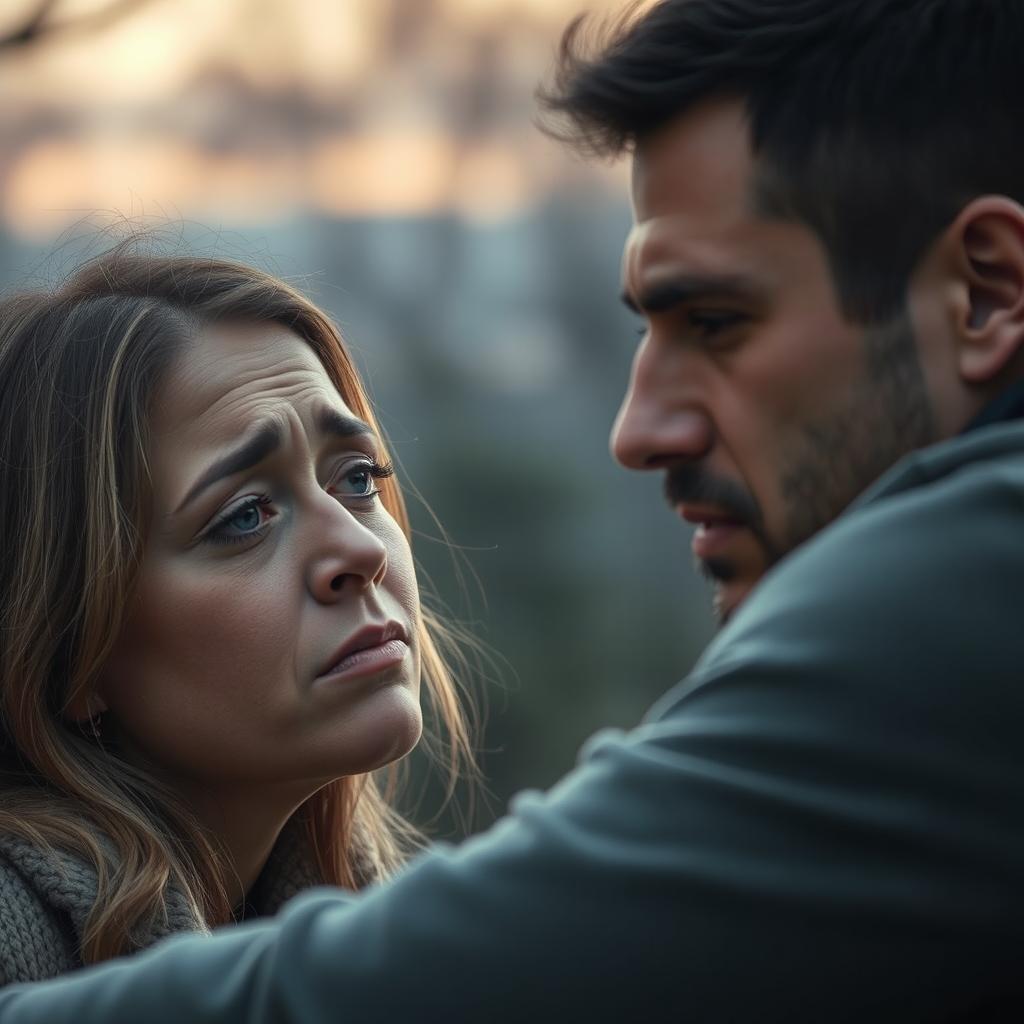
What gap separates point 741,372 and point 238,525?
107cm

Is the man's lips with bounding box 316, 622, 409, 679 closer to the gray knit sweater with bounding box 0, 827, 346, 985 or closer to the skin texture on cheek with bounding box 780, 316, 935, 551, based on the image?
the gray knit sweater with bounding box 0, 827, 346, 985

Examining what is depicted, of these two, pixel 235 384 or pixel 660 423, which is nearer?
pixel 660 423

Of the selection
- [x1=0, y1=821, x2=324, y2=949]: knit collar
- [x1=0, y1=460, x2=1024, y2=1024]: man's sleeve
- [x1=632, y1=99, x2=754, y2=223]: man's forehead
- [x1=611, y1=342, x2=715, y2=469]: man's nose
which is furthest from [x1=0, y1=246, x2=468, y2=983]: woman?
[x1=0, y1=460, x2=1024, y2=1024]: man's sleeve

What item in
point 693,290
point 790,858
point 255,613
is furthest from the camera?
point 255,613

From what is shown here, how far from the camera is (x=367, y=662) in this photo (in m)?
2.66

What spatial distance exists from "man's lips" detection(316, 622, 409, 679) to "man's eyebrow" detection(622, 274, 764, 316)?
0.84m

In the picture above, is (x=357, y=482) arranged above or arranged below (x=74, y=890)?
above

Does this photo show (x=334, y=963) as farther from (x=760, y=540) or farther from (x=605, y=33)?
(x=605, y=33)

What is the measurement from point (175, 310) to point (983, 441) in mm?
1778

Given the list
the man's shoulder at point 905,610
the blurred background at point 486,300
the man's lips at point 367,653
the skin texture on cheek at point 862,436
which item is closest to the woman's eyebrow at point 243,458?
the man's lips at point 367,653

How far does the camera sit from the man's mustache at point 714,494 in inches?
77.9

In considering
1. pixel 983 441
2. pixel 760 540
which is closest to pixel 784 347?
pixel 760 540

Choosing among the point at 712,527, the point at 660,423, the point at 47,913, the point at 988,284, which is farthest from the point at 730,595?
the point at 47,913

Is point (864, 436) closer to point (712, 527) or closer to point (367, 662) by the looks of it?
point (712, 527)
